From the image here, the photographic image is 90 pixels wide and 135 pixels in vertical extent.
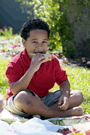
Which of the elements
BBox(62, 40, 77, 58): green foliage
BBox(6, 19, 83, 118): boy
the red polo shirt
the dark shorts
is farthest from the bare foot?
BBox(62, 40, 77, 58): green foliage

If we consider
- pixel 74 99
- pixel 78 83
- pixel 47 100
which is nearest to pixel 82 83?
pixel 78 83

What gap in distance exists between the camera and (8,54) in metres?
5.57

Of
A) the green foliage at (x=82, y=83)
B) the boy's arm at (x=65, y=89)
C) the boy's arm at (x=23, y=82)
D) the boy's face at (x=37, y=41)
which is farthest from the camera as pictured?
the green foliage at (x=82, y=83)

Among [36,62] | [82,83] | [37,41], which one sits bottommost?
[82,83]

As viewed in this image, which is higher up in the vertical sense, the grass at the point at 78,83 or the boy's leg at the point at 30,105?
the boy's leg at the point at 30,105

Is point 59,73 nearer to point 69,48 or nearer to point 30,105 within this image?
point 30,105

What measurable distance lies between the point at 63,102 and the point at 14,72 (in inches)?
25.6

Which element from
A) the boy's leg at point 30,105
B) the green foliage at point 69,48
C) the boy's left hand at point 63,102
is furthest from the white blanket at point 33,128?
the green foliage at point 69,48

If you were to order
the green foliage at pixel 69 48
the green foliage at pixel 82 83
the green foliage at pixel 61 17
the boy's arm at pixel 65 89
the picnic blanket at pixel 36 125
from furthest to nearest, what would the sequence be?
1. the green foliage at pixel 69 48
2. the green foliage at pixel 61 17
3. the green foliage at pixel 82 83
4. the boy's arm at pixel 65 89
5. the picnic blanket at pixel 36 125

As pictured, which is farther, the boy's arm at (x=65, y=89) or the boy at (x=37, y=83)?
the boy's arm at (x=65, y=89)

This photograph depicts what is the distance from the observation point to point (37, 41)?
7.25ft

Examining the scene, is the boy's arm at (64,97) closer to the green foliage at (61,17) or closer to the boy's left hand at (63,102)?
the boy's left hand at (63,102)

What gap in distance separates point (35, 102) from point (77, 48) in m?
3.79

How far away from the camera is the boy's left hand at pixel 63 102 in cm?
225
